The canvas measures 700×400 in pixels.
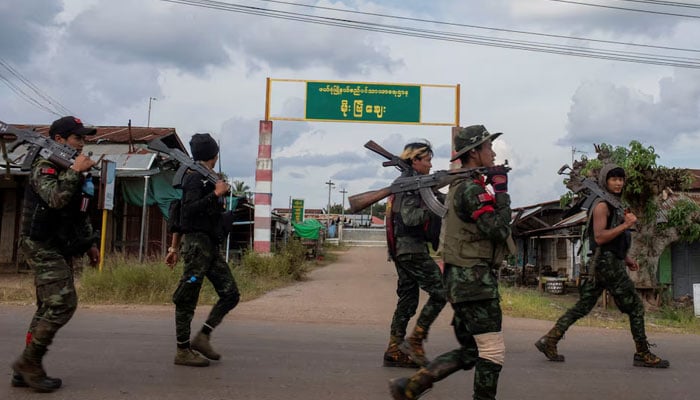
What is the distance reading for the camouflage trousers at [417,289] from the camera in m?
5.29

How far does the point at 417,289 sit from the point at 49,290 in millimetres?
2965

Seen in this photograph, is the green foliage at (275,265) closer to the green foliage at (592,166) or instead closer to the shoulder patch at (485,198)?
the green foliage at (592,166)

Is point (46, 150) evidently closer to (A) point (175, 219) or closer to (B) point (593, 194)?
(A) point (175, 219)

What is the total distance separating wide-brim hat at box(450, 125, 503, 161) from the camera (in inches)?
149

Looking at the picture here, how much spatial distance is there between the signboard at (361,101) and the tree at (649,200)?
4725 mm

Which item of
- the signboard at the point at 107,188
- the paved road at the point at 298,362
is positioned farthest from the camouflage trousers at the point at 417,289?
the signboard at the point at 107,188

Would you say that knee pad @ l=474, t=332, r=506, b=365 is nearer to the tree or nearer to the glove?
the glove

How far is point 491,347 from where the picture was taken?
11.4 ft

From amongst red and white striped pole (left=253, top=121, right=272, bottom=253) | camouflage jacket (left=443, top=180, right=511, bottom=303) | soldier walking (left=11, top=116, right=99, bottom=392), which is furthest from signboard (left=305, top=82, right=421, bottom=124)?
camouflage jacket (left=443, top=180, right=511, bottom=303)

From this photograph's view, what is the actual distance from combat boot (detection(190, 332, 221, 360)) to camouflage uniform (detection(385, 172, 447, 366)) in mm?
1526

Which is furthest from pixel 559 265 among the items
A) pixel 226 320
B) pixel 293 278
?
pixel 226 320

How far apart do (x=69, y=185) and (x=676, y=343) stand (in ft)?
22.4

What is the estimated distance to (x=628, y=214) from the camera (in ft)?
17.9

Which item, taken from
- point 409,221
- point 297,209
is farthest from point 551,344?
point 297,209
